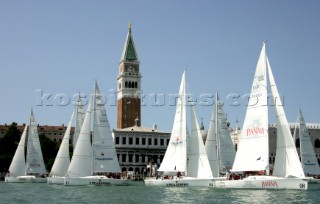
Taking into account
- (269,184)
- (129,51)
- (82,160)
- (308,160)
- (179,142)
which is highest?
(129,51)

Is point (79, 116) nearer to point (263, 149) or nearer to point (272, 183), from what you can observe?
point (263, 149)

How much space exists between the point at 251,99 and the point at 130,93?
7470 cm

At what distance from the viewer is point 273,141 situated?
327 ft

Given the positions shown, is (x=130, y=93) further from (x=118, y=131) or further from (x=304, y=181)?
(x=304, y=181)

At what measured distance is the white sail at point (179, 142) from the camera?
46875mm

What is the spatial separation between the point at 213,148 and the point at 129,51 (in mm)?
67136

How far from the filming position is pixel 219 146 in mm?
50562

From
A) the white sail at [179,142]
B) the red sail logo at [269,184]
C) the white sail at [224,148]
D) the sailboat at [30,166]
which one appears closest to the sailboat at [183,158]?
the white sail at [179,142]

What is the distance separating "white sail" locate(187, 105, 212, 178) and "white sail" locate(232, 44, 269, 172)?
5596 millimetres

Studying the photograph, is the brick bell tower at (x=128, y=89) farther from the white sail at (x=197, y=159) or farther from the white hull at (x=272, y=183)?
the white hull at (x=272, y=183)

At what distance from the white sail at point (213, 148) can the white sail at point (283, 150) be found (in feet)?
41.0

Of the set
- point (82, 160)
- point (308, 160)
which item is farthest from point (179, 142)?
point (308, 160)

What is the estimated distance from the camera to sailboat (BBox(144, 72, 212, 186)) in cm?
4478

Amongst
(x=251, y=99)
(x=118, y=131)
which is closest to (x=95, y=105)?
(x=251, y=99)
